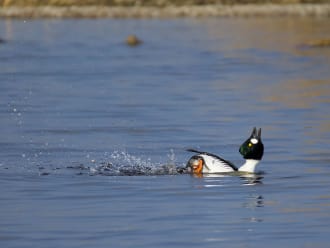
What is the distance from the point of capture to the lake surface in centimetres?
1260

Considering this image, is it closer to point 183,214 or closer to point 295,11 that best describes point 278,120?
point 183,214

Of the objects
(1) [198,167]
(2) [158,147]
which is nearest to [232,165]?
(1) [198,167]

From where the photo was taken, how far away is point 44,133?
21.5 m

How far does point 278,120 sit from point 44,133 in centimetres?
414

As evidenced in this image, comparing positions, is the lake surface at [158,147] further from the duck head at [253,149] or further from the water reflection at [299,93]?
the duck head at [253,149]

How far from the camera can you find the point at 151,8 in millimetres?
83562

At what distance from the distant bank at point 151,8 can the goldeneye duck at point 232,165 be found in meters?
62.6

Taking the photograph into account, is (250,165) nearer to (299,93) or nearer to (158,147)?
(158,147)

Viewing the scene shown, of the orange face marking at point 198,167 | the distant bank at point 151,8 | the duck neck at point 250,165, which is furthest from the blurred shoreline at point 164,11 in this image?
the duck neck at point 250,165

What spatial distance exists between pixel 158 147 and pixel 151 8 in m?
64.4

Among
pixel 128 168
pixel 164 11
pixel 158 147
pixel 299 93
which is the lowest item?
pixel 128 168

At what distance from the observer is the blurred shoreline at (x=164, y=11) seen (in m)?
78.8

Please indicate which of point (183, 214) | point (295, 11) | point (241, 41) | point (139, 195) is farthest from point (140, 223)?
point (295, 11)

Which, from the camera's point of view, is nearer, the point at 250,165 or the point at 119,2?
the point at 250,165
